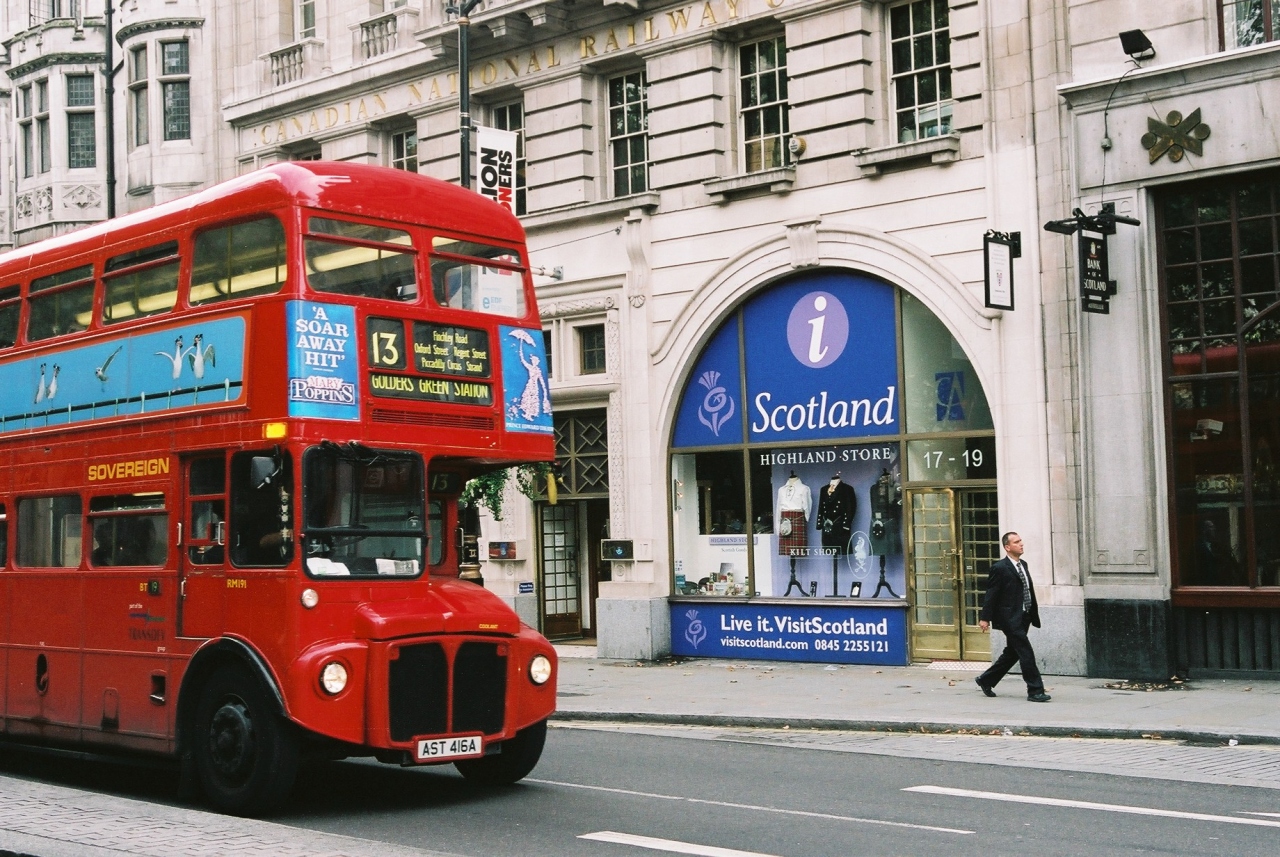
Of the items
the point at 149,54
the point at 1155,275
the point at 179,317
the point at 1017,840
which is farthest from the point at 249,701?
the point at 149,54

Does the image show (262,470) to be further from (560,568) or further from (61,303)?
(560,568)

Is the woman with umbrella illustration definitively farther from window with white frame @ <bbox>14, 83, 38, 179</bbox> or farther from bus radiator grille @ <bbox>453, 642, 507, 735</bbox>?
window with white frame @ <bbox>14, 83, 38, 179</bbox>

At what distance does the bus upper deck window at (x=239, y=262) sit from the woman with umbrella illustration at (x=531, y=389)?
→ 199 cm

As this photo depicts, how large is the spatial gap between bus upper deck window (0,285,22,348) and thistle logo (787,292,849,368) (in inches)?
425

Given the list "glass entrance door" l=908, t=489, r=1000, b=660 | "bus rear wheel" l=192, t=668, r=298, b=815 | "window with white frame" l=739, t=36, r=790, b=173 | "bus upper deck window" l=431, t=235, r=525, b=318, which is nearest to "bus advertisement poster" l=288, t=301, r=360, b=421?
"bus upper deck window" l=431, t=235, r=525, b=318

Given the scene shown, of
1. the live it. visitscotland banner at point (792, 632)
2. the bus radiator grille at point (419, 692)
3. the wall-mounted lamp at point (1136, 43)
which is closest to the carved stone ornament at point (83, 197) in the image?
the live it. visitscotland banner at point (792, 632)

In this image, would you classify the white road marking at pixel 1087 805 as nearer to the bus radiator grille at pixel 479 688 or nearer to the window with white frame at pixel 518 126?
the bus radiator grille at pixel 479 688

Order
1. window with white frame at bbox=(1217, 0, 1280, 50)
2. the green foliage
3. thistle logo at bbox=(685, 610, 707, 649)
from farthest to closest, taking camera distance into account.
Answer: thistle logo at bbox=(685, 610, 707, 649) → the green foliage → window with white frame at bbox=(1217, 0, 1280, 50)

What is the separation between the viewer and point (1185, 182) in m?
17.7

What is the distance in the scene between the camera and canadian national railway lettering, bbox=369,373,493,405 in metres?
11.1

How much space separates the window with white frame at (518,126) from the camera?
82.7ft

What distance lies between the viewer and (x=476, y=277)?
471 inches

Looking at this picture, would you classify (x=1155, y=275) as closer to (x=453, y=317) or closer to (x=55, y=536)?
(x=453, y=317)

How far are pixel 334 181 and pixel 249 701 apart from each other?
12.3ft
